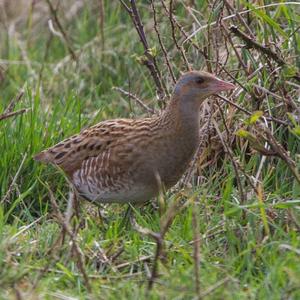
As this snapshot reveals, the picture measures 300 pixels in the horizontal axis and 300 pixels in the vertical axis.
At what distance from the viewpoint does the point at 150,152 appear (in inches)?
234

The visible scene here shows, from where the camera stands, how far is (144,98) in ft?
26.6

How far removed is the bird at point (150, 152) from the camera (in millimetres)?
5895

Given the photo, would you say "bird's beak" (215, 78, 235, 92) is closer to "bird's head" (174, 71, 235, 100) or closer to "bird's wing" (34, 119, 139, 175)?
"bird's head" (174, 71, 235, 100)

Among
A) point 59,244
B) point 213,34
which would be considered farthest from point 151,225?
point 213,34

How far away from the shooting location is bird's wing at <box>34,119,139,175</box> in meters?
6.17

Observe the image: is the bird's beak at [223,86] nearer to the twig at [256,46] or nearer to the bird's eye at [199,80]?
the bird's eye at [199,80]

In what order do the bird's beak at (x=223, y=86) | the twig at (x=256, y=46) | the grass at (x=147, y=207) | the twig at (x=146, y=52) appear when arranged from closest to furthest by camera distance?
the grass at (x=147, y=207) → the twig at (x=256, y=46) → the bird's beak at (x=223, y=86) → the twig at (x=146, y=52)

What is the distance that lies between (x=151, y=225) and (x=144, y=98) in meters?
2.46

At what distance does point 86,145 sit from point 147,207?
0.48 m

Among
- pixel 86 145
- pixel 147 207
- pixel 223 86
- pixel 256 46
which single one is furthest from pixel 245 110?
pixel 86 145

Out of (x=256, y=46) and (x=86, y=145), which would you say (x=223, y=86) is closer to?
(x=256, y=46)

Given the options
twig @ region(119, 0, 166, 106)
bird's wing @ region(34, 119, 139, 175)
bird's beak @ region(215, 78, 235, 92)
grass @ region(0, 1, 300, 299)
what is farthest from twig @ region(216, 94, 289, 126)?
twig @ region(119, 0, 166, 106)

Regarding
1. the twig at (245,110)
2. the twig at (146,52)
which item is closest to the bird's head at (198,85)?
the twig at (245,110)

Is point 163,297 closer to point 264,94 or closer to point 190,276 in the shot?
point 190,276
